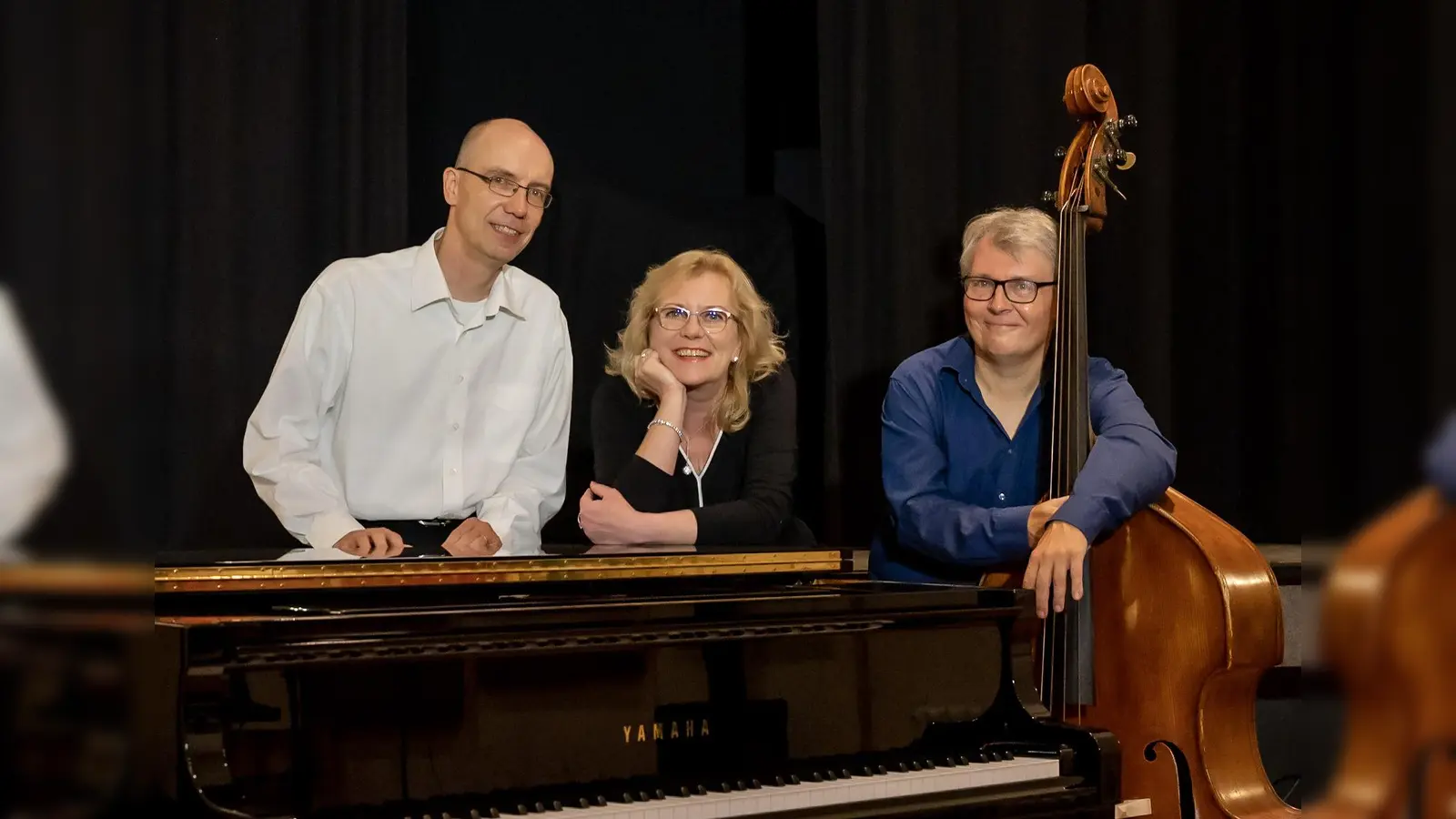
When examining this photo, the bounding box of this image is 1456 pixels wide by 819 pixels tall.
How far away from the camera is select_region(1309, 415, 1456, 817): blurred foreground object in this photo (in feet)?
1.54

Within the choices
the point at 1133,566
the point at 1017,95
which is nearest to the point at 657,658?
the point at 1133,566

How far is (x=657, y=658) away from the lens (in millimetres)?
1682

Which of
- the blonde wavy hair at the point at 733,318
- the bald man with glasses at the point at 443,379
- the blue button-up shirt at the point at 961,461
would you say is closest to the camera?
the blue button-up shirt at the point at 961,461

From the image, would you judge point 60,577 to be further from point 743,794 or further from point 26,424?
point 743,794

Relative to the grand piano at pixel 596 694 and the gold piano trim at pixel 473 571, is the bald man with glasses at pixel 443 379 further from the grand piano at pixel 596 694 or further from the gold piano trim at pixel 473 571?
the grand piano at pixel 596 694

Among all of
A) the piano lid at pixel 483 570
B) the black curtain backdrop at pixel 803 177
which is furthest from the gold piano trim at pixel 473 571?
the black curtain backdrop at pixel 803 177

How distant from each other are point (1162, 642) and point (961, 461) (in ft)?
1.65

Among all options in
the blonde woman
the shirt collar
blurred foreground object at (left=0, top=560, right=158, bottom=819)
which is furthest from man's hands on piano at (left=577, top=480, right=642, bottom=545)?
blurred foreground object at (left=0, top=560, right=158, bottom=819)

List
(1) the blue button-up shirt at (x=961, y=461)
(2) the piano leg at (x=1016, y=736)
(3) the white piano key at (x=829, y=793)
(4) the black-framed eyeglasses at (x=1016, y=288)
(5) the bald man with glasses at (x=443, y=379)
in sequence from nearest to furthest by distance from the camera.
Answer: (3) the white piano key at (x=829, y=793) < (2) the piano leg at (x=1016, y=736) < (1) the blue button-up shirt at (x=961, y=461) < (4) the black-framed eyeglasses at (x=1016, y=288) < (5) the bald man with glasses at (x=443, y=379)

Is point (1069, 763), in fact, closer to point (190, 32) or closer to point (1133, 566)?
point (1133, 566)

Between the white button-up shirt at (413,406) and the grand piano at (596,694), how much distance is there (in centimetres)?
88

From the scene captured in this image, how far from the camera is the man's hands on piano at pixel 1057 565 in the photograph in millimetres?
2146

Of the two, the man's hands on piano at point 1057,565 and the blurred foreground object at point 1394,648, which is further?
the man's hands on piano at point 1057,565

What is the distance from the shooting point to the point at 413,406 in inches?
114
